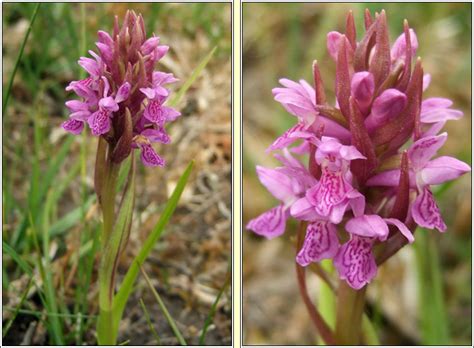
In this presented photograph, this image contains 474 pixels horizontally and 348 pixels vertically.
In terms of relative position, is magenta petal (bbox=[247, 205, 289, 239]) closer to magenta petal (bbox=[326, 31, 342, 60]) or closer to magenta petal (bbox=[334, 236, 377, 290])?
magenta petal (bbox=[334, 236, 377, 290])

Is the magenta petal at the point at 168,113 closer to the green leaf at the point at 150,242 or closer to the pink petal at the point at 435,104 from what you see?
the green leaf at the point at 150,242

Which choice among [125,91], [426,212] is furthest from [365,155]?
[125,91]

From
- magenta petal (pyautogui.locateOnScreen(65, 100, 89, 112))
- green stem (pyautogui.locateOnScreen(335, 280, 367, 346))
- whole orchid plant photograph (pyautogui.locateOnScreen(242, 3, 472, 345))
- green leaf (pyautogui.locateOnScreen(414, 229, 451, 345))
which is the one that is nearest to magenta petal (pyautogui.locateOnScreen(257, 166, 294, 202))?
whole orchid plant photograph (pyautogui.locateOnScreen(242, 3, 472, 345))

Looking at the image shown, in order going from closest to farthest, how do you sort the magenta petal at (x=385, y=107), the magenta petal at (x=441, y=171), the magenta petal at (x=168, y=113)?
the magenta petal at (x=385, y=107) < the magenta petal at (x=441, y=171) < the magenta petal at (x=168, y=113)

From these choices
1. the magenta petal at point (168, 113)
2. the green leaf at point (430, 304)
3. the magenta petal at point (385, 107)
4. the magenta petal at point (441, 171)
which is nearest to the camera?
the magenta petal at point (385, 107)

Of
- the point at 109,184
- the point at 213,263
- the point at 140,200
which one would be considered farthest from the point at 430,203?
the point at 140,200

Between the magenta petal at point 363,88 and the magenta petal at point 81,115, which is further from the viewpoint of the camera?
the magenta petal at point 81,115

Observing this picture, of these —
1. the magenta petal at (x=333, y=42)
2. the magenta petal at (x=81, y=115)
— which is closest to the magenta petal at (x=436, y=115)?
the magenta petal at (x=333, y=42)
